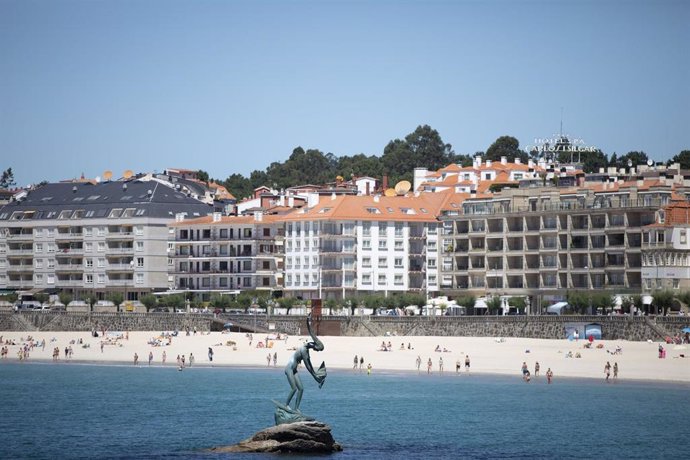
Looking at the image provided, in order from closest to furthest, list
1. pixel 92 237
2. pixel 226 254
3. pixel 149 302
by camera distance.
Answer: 1. pixel 149 302
2. pixel 226 254
3. pixel 92 237

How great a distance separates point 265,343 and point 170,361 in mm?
7542

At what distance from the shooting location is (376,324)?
118m

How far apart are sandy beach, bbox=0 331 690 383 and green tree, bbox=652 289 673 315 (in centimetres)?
484

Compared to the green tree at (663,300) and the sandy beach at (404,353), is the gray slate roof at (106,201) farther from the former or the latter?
the green tree at (663,300)

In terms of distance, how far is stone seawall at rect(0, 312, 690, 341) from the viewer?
10281cm

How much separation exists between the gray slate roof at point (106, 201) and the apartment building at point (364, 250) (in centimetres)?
2178

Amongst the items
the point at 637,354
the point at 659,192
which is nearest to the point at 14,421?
the point at 637,354

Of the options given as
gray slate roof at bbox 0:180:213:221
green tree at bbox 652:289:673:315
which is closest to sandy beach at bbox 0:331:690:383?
green tree at bbox 652:289:673:315

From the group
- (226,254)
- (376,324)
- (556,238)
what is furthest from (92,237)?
(556,238)

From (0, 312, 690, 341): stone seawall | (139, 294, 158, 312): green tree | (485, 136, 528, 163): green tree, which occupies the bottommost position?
(0, 312, 690, 341): stone seawall

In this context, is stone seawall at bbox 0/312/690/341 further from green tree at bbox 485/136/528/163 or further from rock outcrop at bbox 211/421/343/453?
green tree at bbox 485/136/528/163

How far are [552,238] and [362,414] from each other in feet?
165

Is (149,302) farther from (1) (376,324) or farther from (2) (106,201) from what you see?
(1) (376,324)

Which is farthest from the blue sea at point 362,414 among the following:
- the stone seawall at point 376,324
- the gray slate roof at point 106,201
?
the gray slate roof at point 106,201
